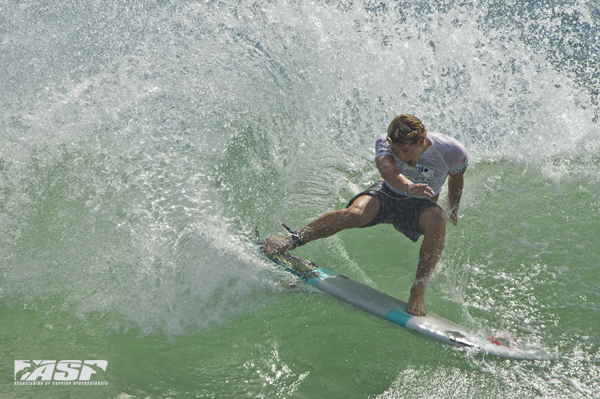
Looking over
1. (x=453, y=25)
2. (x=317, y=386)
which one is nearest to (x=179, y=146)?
(x=317, y=386)

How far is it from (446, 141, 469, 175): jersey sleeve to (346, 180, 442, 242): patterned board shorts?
335mm

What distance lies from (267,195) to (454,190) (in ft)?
6.33

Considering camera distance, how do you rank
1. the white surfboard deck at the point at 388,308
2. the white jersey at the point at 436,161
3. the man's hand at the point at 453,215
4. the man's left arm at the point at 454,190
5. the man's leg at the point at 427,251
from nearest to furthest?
the white surfboard deck at the point at 388,308 → the man's leg at the point at 427,251 → the white jersey at the point at 436,161 → the man's left arm at the point at 454,190 → the man's hand at the point at 453,215

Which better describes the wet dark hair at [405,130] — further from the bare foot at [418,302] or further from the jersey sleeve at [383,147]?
the bare foot at [418,302]

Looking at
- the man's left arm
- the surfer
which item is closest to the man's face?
the surfer

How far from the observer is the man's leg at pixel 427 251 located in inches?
130

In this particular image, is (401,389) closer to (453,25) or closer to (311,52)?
(311,52)

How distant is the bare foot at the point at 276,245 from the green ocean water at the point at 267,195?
154 mm

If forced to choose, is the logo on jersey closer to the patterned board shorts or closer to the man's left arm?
the patterned board shorts

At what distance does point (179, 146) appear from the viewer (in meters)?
4.96

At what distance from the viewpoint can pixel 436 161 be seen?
3.48 m

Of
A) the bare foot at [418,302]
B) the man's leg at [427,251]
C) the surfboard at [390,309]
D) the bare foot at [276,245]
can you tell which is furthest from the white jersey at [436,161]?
the bare foot at [276,245]

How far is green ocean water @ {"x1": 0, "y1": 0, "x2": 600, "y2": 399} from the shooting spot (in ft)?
10.3

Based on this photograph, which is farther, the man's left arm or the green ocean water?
the man's left arm
